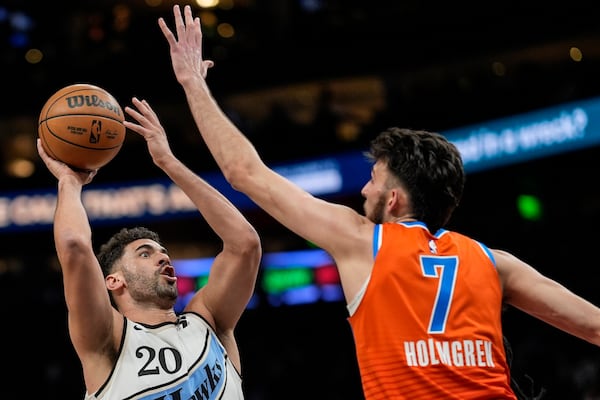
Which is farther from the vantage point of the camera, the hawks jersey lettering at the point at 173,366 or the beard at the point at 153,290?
the beard at the point at 153,290

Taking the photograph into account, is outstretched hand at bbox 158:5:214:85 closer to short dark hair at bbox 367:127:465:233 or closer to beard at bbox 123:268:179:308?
short dark hair at bbox 367:127:465:233

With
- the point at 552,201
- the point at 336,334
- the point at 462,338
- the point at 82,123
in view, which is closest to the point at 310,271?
the point at 336,334

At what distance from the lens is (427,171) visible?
309 centimetres

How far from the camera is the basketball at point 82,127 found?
4012 millimetres

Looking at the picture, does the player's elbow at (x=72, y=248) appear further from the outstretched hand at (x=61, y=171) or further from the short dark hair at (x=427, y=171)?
the short dark hair at (x=427, y=171)

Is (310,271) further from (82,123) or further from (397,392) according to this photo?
(397,392)

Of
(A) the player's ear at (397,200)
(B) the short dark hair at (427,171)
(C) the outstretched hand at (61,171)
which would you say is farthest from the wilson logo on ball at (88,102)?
(A) the player's ear at (397,200)

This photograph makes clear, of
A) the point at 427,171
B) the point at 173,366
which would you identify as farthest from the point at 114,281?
the point at 427,171

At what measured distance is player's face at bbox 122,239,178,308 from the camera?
4.18 m

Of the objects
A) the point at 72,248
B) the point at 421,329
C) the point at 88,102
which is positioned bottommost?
the point at 421,329

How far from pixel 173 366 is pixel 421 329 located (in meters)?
1.43

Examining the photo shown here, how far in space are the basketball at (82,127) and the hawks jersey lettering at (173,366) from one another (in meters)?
0.81

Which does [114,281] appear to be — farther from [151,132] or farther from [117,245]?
[151,132]

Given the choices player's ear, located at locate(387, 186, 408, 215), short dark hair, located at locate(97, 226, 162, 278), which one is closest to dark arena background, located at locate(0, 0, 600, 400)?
short dark hair, located at locate(97, 226, 162, 278)
